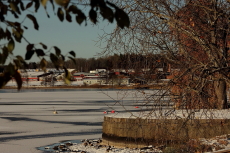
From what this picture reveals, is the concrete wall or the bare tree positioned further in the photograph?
the concrete wall

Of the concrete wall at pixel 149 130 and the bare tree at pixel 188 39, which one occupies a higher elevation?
the bare tree at pixel 188 39

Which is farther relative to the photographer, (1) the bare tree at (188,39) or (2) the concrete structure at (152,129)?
(2) the concrete structure at (152,129)

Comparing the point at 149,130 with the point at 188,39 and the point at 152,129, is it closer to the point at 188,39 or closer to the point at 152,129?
the point at 152,129

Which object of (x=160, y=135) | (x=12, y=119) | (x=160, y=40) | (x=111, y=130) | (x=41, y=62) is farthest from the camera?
(x=12, y=119)

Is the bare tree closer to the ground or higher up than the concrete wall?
higher up

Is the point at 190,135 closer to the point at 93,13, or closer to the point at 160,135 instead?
the point at 160,135

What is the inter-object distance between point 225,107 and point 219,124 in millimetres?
2638

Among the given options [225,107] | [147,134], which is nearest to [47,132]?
[147,134]

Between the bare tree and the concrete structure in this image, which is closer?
the bare tree

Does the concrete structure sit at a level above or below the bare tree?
below

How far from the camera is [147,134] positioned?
11.4 metres

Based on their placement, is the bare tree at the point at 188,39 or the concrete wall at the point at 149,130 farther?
the concrete wall at the point at 149,130

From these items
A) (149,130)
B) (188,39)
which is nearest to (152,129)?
(149,130)

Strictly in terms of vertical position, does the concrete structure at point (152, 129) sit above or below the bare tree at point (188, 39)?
below
